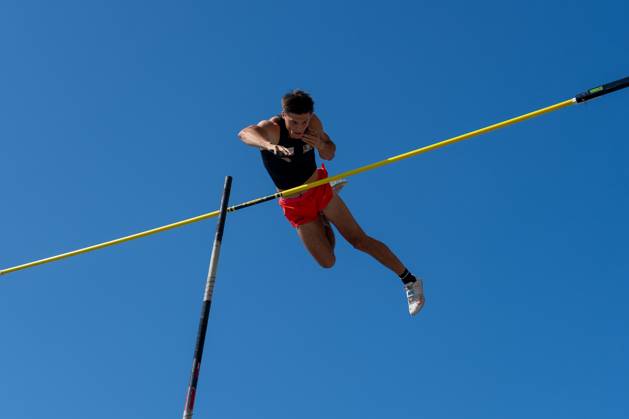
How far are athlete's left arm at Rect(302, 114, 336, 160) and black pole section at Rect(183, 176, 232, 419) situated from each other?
4.04 feet

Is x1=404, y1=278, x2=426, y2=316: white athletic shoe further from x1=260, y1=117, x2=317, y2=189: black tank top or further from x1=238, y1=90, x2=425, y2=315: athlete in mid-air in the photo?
x1=260, y1=117, x2=317, y2=189: black tank top

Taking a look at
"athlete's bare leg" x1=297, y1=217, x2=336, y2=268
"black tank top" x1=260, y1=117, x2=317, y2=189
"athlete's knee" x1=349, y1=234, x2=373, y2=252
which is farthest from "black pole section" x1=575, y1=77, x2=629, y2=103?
"athlete's bare leg" x1=297, y1=217, x2=336, y2=268

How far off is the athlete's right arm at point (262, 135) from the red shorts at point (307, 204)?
2.95 feet

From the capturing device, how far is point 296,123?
9.65 m

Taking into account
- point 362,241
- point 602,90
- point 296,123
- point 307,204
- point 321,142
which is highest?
point 296,123

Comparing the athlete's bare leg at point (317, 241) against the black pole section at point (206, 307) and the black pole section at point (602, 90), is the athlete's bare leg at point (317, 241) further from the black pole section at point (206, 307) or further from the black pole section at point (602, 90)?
the black pole section at point (602, 90)

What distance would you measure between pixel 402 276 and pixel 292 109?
2817 mm

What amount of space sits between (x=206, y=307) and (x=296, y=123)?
8.72ft

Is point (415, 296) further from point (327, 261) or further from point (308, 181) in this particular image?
point (308, 181)

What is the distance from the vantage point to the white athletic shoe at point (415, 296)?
1072cm

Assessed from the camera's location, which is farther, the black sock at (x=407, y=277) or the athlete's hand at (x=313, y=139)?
the black sock at (x=407, y=277)

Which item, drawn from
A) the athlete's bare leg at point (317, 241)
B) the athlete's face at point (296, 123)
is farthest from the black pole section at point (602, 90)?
the athlete's bare leg at point (317, 241)

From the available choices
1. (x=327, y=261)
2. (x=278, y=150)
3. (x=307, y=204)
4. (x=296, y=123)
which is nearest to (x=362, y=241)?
(x=327, y=261)

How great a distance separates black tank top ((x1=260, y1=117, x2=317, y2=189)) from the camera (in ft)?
32.6
